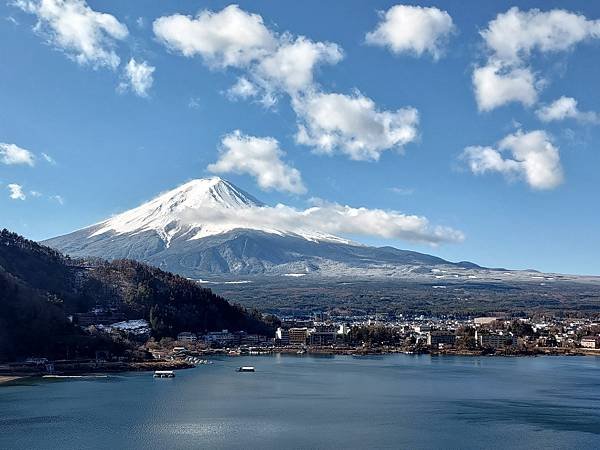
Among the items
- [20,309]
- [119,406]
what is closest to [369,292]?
[20,309]

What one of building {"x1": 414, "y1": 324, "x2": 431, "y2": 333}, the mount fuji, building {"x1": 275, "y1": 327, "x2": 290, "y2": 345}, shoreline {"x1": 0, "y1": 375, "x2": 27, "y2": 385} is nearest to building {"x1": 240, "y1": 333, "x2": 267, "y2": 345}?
building {"x1": 275, "y1": 327, "x2": 290, "y2": 345}

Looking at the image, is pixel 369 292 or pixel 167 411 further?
pixel 369 292

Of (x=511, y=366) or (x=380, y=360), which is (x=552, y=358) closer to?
(x=511, y=366)

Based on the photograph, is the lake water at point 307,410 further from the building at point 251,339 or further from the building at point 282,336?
the building at point 282,336

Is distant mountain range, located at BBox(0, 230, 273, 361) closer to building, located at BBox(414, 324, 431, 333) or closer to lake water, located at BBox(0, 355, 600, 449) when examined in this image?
lake water, located at BBox(0, 355, 600, 449)

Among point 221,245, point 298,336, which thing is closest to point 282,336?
point 298,336

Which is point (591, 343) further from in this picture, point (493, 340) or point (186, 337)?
point (186, 337)

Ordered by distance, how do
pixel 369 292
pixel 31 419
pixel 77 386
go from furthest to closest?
1. pixel 369 292
2. pixel 77 386
3. pixel 31 419
